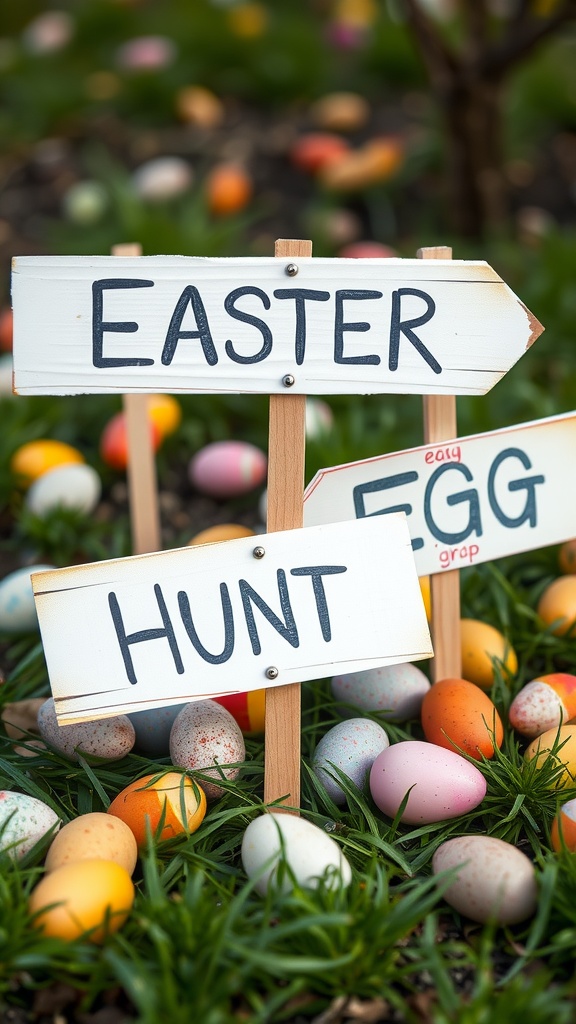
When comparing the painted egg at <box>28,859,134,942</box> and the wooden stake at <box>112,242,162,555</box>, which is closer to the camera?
the painted egg at <box>28,859,134,942</box>

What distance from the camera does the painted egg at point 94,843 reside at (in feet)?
3.86

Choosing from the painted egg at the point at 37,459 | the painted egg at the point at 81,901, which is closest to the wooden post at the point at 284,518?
the painted egg at the point at 81,901

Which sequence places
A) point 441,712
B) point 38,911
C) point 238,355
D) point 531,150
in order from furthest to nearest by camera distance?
point 531,150 → point 441,712 → point 238,355 → point 38,911

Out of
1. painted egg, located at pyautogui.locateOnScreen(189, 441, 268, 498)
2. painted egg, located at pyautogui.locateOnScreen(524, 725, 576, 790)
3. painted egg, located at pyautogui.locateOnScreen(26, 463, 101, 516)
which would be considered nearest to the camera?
painted egg, located at pyautogui.locateOnScreen(524, 725, 576, 790)

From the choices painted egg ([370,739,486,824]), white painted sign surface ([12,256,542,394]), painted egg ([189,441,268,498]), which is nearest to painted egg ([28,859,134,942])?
painted egg ([370,739,486,824])

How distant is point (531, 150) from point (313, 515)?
271 centimetres

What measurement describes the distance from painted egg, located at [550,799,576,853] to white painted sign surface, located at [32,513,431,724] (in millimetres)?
278

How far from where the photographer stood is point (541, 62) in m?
3.87

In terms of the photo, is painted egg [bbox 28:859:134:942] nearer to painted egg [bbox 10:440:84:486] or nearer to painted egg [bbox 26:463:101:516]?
painted egg [bbox 26:463:101:516]

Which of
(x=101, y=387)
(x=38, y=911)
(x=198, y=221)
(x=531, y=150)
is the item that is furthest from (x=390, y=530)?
(x=531, y=150)

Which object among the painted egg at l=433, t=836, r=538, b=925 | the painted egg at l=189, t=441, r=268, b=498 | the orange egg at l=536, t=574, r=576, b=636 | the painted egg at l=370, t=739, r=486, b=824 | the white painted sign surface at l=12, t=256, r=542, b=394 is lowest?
the painted egg at l=433, t=836, r=538, b=925

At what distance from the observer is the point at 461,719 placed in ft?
4.55

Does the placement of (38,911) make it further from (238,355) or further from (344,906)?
(238,355)

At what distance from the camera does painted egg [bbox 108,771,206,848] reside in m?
1.27
